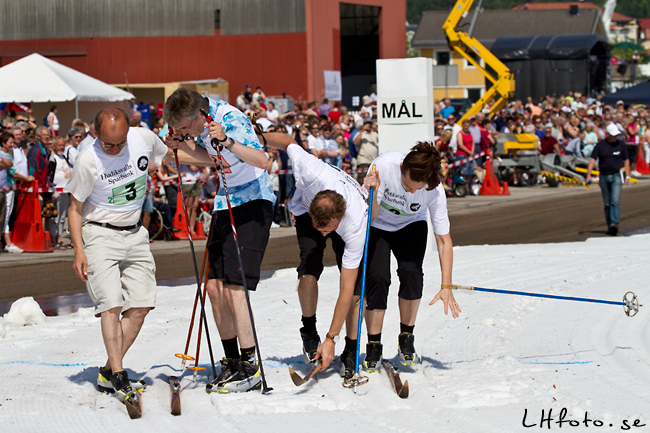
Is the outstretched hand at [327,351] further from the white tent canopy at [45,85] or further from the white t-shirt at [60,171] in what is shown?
the white tent canopy at [45,85]

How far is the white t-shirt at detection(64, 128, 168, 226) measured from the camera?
6.16m

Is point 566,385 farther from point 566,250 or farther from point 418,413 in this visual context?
A: point 566,250

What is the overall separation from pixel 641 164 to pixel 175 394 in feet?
85.1

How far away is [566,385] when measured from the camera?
639 cm

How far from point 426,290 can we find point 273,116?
1527 centimetres

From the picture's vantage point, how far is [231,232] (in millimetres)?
6328

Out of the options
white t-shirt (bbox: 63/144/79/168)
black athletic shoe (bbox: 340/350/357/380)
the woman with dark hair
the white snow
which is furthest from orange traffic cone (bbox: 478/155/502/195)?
black athletic shoe (bbox: 340/350/357/380)

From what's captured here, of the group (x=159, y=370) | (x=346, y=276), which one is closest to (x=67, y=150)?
(x=159, y=370)

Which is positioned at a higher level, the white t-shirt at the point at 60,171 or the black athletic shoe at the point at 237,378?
the white t-shirt at the point at 60,171

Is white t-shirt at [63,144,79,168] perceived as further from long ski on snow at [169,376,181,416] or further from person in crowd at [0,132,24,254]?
long ski on snow at [169,376,181,416]

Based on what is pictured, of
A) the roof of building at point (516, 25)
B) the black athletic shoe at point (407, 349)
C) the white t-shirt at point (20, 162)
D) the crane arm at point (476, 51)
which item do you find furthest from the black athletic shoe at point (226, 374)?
the roof of building at point (516, 25)

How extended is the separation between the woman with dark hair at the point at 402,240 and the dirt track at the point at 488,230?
5662 millimetres

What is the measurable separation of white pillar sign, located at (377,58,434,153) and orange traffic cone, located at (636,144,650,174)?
1783 cm

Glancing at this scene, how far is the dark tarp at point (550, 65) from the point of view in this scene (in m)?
47.9
